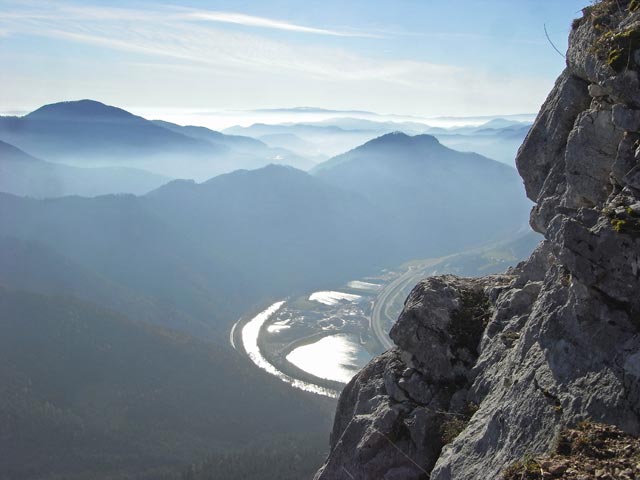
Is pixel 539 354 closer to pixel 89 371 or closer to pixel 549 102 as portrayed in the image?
pixel 549 102

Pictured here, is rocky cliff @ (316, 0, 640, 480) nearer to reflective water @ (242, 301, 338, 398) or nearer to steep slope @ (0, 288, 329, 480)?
steep slope @ (0, 288, 329, 480)

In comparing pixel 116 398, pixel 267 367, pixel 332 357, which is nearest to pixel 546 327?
pixel 116 398

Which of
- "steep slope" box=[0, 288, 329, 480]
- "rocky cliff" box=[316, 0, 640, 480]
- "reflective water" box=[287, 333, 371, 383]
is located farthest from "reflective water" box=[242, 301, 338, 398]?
"rocky cliff" box=[316, 0, 640, 480]

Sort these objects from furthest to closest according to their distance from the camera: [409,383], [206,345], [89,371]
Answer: [206,345] < [89,371] < [409,383]

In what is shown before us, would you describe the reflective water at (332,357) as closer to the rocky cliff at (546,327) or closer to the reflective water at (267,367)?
the reflective water at (267,367)

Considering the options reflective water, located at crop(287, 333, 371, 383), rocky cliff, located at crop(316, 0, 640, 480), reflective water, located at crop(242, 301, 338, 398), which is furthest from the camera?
reflective water, located at crop(287, 333, 371, 383)

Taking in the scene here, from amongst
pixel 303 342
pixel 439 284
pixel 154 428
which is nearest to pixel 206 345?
pixel 303 342
